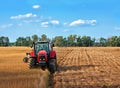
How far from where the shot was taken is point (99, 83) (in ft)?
54.0

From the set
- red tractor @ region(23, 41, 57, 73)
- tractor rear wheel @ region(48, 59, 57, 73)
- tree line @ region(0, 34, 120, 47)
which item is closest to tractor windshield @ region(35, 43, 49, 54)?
red tractor @ region(23, 41, 57, 73)

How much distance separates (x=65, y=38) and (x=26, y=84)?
153 metres

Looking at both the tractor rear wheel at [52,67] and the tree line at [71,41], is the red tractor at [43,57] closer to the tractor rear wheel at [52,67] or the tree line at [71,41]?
the tractor rear wheel at [52,67]

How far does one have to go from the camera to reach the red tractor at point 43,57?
22656mm

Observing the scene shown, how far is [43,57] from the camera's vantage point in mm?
23078

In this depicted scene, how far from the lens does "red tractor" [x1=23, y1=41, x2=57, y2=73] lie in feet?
74.3

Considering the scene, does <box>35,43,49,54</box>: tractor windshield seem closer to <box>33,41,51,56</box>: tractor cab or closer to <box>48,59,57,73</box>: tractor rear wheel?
<box>33,41,51,56</box>: tractor cab

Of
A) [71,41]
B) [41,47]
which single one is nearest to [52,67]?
[41,47]

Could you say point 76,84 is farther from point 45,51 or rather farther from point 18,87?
point 45,51

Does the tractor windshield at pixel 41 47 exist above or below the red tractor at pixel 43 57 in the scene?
above

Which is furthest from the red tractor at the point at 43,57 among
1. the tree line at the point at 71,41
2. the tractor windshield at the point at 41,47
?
the tree line at the point at 71,41

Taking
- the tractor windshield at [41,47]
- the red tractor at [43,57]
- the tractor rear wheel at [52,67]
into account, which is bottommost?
the tractor rear wheel at [52,67]

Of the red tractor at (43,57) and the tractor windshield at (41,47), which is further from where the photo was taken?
the tractor windshield at (41,47)

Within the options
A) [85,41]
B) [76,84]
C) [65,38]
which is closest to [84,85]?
[76,84]
